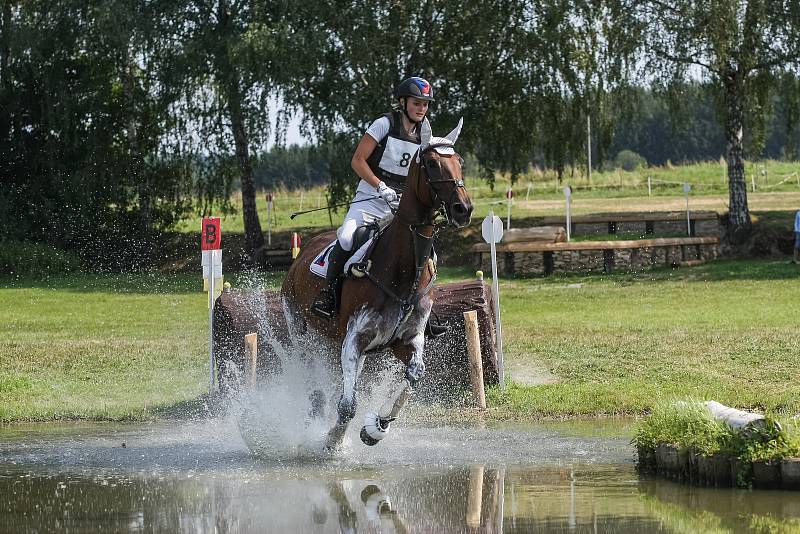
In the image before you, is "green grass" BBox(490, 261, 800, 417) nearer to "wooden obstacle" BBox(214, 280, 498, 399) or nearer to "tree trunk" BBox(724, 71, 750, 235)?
"wooden obstacle" BBox(214, 280, 498, 399)

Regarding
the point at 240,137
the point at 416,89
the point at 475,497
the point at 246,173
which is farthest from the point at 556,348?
the point at 246,173

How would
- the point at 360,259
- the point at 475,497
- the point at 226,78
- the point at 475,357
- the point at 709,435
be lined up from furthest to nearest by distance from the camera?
1. the point at 226,78
2. the point at 475,357
3. the point at 360,259
4. the point at 709,435
5. the point at 475,497

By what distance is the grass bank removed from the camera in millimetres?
13695

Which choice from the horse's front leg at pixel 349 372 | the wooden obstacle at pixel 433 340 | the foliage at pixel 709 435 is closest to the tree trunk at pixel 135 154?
the wooden obstacle at pixel 433 340

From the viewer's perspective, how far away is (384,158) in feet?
34.9

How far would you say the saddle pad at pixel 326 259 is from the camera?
10.4 meters

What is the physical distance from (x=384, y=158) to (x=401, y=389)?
1913 mm

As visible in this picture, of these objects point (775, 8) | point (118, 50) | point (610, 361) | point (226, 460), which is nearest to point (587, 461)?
point (226, 460)

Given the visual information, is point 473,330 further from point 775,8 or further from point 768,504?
point 775,8

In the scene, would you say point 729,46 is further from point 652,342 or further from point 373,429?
point 373,429

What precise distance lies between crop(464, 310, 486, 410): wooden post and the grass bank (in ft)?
0.97

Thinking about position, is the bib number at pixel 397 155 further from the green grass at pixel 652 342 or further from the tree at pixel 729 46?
the tree at pixel 729 46

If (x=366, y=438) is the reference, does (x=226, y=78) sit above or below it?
above

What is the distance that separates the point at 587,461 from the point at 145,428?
195 inches
